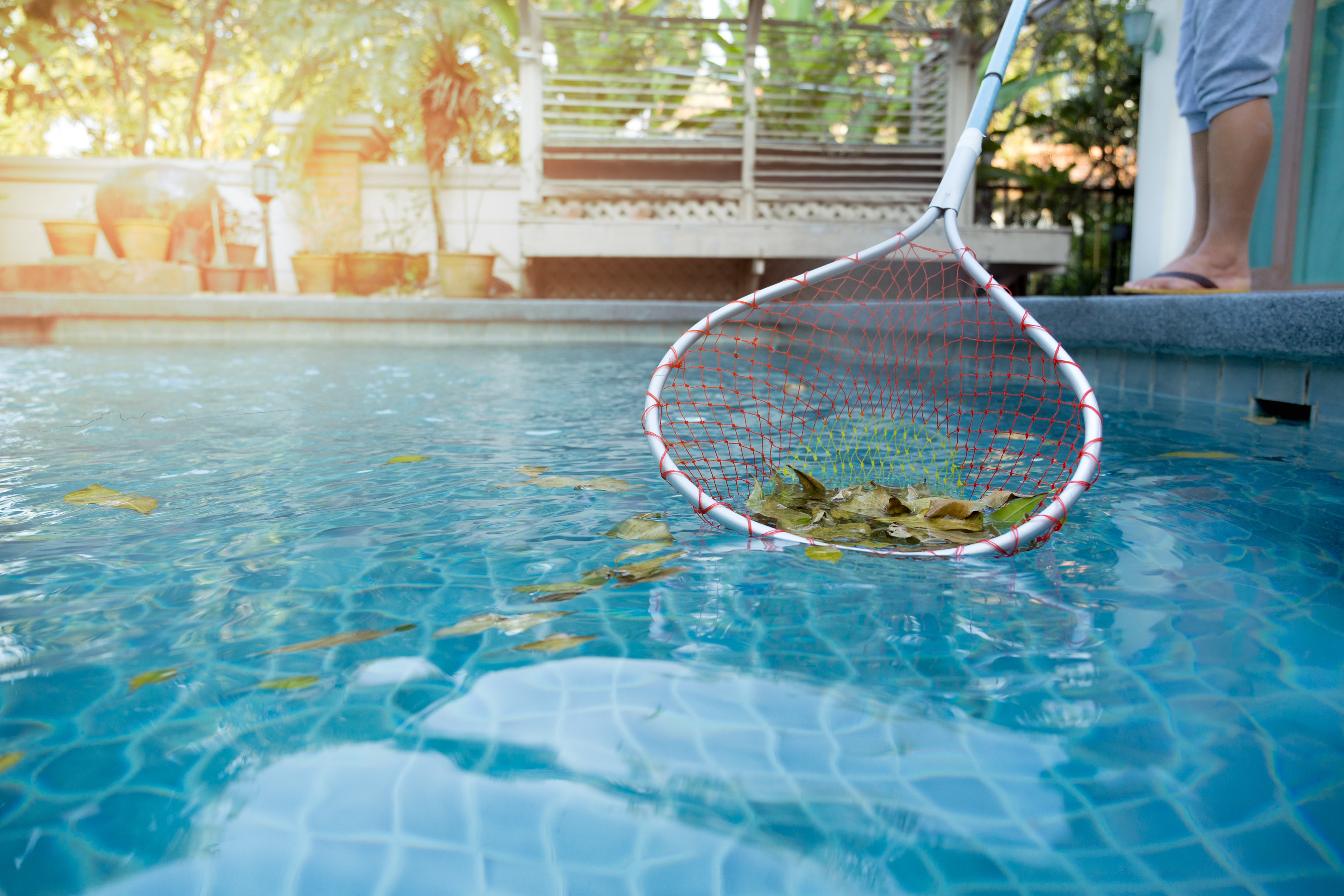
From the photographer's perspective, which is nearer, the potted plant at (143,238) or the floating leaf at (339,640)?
the floating leaf at (339,640)

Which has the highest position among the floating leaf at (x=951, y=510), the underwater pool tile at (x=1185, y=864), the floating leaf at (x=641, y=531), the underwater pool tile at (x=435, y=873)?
the floating leaf at (x=951, y=510)

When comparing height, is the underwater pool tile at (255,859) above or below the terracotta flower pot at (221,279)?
below

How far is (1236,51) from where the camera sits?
9.86 feet

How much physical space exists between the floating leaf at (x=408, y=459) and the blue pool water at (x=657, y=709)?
381mm

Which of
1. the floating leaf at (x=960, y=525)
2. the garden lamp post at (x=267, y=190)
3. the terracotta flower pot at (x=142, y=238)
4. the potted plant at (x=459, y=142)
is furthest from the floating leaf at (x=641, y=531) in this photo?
the terracotta flower pot at (x=142, y=238)

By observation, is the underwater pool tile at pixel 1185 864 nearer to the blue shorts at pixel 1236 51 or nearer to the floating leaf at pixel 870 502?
the floating leaf at pixel 870 502

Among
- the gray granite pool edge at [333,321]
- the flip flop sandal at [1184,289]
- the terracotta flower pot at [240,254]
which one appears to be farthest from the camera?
the terracotta flower pot at [240,254]

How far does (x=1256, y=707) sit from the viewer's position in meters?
1.01

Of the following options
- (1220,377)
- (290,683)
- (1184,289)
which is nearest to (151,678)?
(290,683)

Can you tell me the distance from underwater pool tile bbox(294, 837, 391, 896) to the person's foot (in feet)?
11.5

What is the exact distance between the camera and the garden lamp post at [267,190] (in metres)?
8.43

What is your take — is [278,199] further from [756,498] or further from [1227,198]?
[756,498]

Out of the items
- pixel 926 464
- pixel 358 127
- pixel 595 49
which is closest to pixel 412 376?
pixel 926 464

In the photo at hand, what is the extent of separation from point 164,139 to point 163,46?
1537 mm
